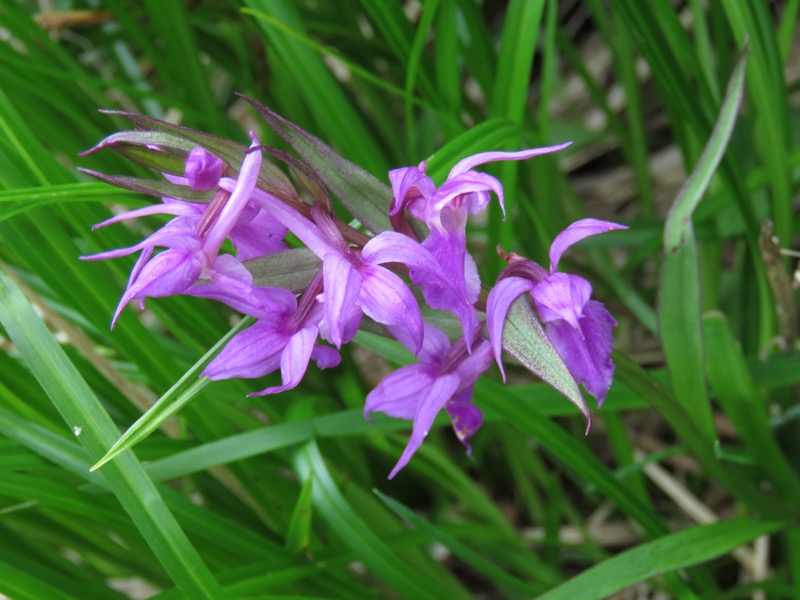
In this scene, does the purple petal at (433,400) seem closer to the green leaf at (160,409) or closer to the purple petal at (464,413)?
the purple petal at (464,413)

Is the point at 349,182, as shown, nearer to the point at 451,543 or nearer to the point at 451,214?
the point at 451,214

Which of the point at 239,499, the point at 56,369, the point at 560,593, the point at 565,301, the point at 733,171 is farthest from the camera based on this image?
the point at 239,499

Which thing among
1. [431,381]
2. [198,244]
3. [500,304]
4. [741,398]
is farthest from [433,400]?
[741,398]

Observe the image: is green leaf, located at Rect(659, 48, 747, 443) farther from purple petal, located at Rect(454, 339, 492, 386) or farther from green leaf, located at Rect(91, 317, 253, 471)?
green leaf, located at Rect(91, 317, 253, 471)

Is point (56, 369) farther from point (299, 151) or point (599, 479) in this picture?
point (599, 479)

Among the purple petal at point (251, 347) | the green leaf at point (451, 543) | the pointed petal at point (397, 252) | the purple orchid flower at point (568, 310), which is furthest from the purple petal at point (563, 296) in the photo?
the green leaf at point (451, 543)

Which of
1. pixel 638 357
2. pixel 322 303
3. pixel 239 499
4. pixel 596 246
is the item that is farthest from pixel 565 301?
pixel 638 357
